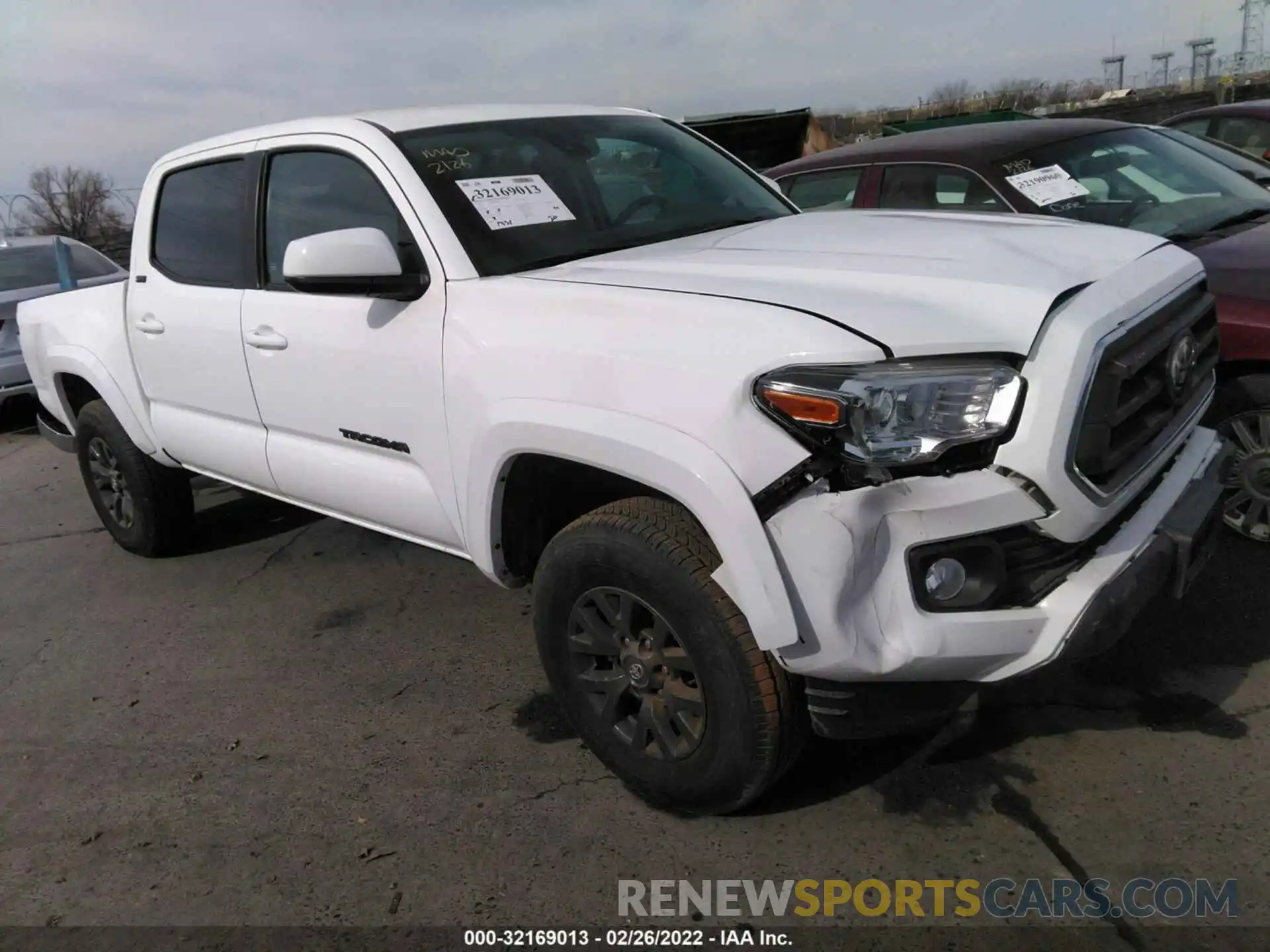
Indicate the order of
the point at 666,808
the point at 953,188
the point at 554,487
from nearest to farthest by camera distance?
the point at 666,808 → the point at 554,487 → the point at 953,188

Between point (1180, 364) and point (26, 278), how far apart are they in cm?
910

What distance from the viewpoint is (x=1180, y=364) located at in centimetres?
262

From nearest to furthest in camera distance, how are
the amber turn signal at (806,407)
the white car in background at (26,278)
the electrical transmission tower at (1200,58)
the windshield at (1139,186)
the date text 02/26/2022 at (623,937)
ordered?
1. the amber turn signal at (806,407)
2. the date text 02/26/2022 at (623,937)
3. the windshield at (1139,186)
4. the white car in background at (26,278)
5. the electrical transmission tower at (1200,58)

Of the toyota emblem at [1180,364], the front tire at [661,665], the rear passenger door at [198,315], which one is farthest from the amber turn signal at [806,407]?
the rear passenger door at [198,315]

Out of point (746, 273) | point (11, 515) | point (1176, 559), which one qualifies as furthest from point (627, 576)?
point (11, 515)

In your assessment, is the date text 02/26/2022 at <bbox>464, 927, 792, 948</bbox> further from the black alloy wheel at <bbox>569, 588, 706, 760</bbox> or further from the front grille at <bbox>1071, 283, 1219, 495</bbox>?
the front grille at <bbox>1071, 283, 1219, 495</bbox>

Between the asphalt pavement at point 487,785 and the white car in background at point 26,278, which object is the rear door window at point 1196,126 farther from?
the white car in background at point 26,278

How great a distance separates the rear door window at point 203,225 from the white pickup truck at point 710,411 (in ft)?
0.13

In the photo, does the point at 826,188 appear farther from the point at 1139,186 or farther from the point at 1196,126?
the point at 1196,126

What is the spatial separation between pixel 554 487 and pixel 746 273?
0.86 m

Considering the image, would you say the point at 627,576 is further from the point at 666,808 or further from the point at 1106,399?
the point at 1106,399

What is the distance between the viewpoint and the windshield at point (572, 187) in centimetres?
300

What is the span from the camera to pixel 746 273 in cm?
250

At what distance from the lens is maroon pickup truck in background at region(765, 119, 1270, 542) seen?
3482 millimetres
